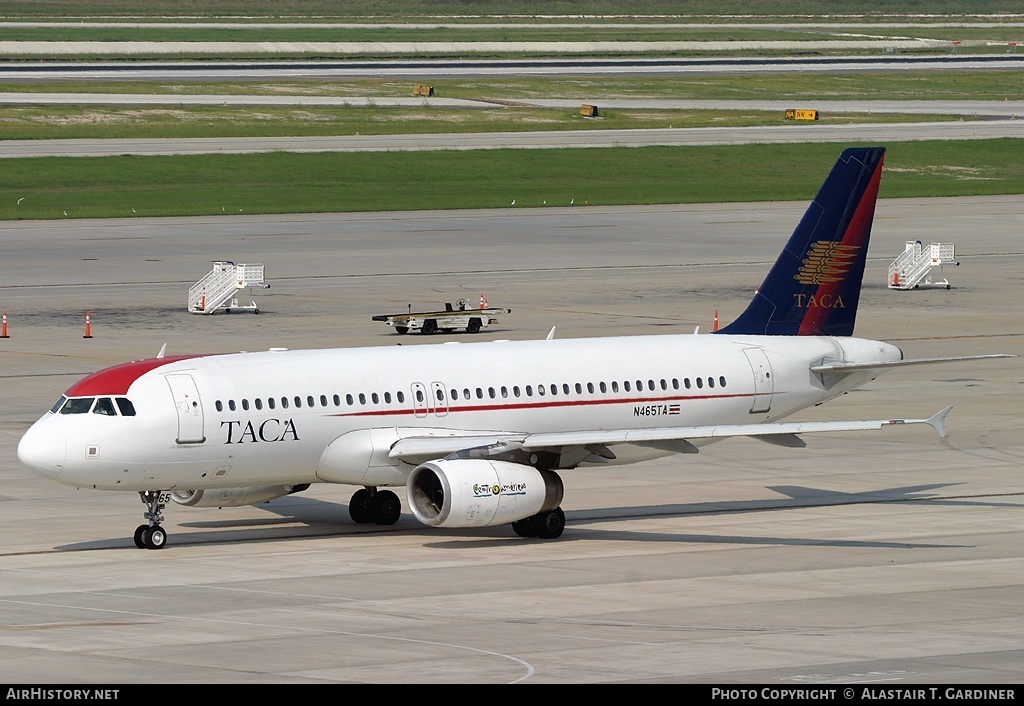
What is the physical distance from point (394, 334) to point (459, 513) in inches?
1385

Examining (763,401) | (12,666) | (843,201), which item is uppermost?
(843,201)

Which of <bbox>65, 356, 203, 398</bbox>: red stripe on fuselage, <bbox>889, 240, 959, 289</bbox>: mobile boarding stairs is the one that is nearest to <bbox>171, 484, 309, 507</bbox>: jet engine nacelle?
<bbox>65, 356, 203, 398</bbox>: red stripe on fuselage

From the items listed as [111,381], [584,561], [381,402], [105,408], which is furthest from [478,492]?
[111,381]

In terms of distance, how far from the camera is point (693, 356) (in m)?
42.7

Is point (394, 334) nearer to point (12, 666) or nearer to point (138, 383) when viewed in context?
point (138, 383)

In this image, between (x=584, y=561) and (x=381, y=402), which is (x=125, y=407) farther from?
(x=584, y=561)

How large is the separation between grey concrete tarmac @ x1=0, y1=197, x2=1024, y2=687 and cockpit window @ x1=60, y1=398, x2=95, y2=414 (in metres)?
2.72

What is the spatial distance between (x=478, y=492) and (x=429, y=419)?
309 cm

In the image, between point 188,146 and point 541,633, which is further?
point 188,146

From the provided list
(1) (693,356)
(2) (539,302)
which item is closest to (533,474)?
(1) (693,356)

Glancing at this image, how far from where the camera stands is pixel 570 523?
40.8 metres

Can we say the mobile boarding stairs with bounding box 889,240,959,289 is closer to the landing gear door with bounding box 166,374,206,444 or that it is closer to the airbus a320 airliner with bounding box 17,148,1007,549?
the airbus a320 airliner with bounding box 17,148,1007,549
